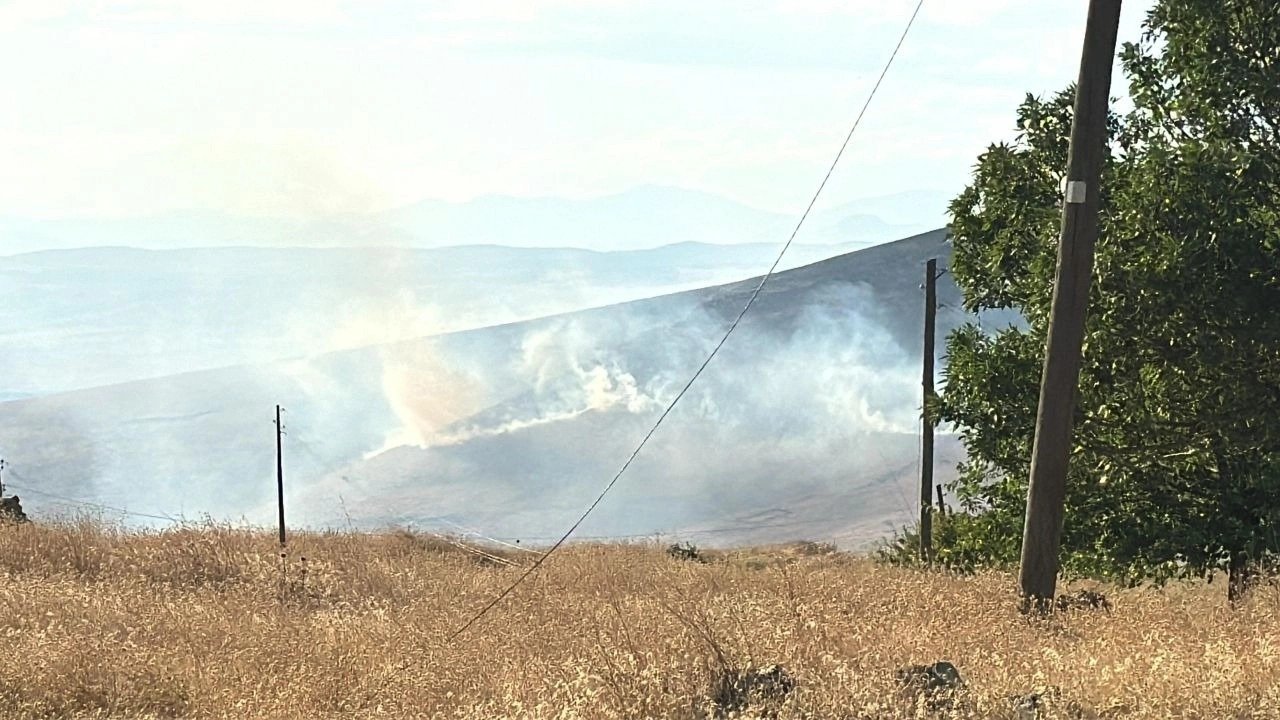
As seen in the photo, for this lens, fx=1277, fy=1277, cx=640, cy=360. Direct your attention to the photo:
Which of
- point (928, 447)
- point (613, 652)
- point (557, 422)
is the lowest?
point (557, 422)

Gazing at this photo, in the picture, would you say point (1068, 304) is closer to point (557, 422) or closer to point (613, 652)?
point (613, 652)

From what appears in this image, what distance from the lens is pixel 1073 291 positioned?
941 cm

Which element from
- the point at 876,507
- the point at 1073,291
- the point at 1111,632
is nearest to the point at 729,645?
the point at 1111,632

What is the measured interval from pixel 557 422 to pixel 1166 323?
109930mm

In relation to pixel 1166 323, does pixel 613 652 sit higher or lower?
lower

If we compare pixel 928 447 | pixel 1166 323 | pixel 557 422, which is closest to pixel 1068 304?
pixel 1166 323

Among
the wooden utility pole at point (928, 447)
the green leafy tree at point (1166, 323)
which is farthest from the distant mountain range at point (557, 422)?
the green leafy tree at point (1166, 323)

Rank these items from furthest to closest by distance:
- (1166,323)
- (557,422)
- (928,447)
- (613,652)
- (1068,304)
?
(557,422), (928,447), (1166,323), (1068,304), (613,652)

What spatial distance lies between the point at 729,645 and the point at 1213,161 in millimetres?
8425

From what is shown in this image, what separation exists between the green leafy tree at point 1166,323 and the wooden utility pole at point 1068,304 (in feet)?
9.56

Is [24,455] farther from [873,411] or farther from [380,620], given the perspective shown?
[380,620]

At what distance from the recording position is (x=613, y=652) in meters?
7.50

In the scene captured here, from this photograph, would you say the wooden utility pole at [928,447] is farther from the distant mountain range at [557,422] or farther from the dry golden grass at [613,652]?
the distant mountain range at [557,422]

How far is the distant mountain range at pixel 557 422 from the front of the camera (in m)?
108
